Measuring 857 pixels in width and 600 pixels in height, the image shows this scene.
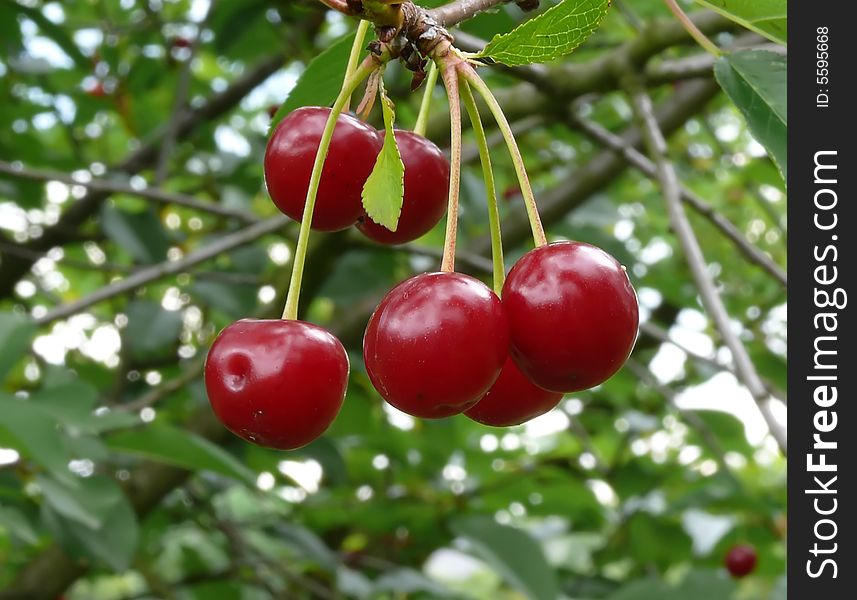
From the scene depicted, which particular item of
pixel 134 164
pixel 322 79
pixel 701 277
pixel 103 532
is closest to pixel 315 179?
pixel 322 79

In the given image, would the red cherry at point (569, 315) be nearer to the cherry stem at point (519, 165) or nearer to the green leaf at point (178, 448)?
the cherry stem at point (519, 165)

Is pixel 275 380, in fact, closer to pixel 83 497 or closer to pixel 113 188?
pixel 83 497

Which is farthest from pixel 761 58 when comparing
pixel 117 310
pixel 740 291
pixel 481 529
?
pixel 740 291

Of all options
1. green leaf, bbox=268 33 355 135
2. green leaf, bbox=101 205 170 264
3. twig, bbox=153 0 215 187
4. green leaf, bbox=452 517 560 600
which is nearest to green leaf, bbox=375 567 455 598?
green leaf, bbox=452 517 560 600

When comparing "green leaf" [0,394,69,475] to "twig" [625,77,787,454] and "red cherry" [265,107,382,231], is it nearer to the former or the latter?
"red cherry" [265,107,382,231]

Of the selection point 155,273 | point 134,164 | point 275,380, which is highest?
point 134,164

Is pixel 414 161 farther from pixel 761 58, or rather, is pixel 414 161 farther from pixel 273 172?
pixel 761 58

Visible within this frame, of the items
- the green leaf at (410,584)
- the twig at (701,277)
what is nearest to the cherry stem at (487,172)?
the twig at (701,277)
